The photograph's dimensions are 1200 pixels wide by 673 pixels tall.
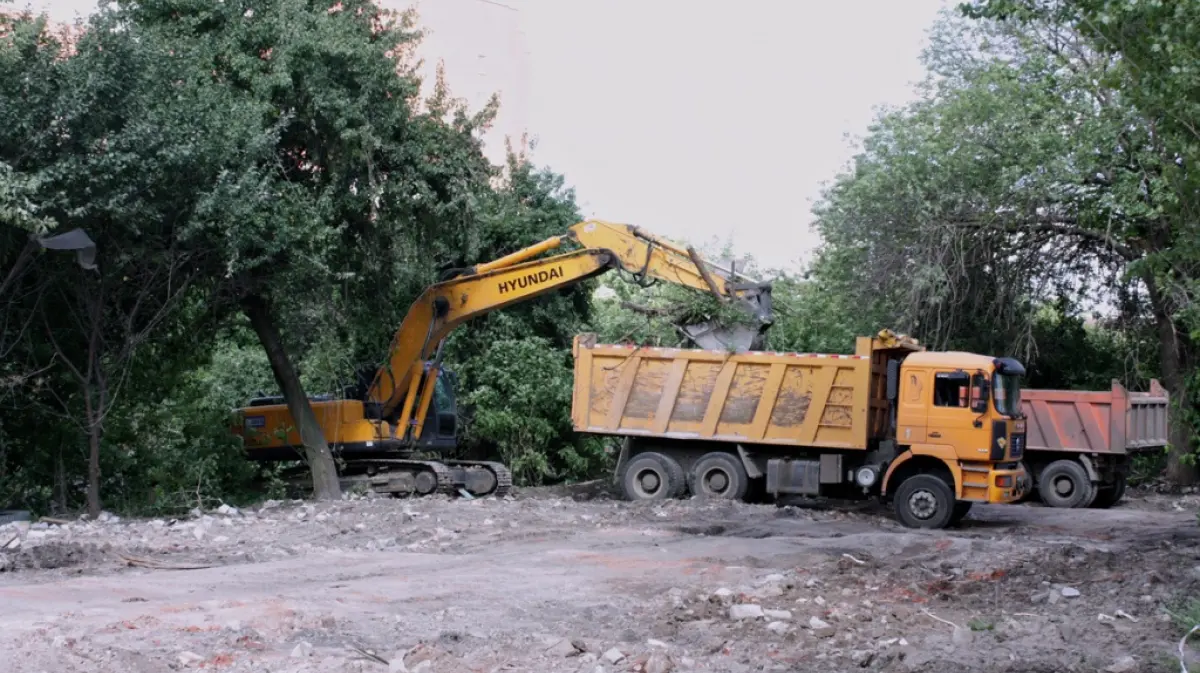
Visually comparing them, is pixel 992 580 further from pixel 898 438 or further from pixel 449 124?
pixel 449 124

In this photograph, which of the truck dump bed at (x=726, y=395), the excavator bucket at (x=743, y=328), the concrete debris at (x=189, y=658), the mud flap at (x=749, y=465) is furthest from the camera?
the mud flap at (x=749, y=465)

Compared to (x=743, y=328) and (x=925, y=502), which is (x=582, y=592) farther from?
(x=743, y=328)

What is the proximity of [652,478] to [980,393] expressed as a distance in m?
5.50

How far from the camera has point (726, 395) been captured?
19469 mm

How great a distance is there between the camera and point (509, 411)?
25.3 m

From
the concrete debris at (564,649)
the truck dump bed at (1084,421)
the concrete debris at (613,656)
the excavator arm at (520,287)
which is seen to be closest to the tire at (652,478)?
the excavator arm at (520,287)

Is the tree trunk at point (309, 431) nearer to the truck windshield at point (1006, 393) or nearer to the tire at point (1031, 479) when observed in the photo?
the truck windshield at point (1006, 393)

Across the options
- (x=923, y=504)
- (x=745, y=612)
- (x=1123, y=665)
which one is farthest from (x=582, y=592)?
(x=923, y=504)

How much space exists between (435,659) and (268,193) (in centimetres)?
994

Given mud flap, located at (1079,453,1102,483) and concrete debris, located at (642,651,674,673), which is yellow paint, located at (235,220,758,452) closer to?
mud flap, located at (1079,453,1102,483)

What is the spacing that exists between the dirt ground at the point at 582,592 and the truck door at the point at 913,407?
1290 millimetres

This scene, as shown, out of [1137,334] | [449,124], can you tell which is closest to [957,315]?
[1137,334]

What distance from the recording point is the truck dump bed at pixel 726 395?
18.6 m

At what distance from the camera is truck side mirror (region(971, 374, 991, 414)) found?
17.0 m
